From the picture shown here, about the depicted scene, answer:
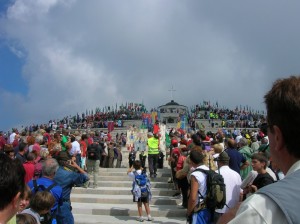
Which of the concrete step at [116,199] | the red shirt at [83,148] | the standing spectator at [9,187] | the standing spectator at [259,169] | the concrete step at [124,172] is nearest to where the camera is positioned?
the standing spectator at [9,187]

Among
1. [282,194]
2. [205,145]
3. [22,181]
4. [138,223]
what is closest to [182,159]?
[205,145]

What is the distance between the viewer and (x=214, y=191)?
491 centimetres

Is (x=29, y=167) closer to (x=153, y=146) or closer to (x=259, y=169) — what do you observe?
(x=259, y=169)

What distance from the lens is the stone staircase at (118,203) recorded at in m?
9.45

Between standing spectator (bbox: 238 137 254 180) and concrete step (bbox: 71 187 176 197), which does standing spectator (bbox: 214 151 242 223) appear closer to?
standing spectator (bbox: 238 137 254 180)

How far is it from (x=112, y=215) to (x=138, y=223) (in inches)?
43.0

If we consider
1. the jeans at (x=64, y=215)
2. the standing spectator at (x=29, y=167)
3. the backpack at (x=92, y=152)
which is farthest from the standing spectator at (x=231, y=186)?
the backpack at (x=92, y=152)

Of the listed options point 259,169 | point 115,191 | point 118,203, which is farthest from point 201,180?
point 115,191

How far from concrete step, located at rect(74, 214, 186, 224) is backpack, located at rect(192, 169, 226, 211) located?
4.31 meters

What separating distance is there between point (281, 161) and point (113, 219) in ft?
27.8

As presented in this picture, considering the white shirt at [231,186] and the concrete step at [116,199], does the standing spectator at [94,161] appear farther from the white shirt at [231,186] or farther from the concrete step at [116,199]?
the white shirt at [231,186]

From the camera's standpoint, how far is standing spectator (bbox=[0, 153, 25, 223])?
1.92 m

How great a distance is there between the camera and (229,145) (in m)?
8.33

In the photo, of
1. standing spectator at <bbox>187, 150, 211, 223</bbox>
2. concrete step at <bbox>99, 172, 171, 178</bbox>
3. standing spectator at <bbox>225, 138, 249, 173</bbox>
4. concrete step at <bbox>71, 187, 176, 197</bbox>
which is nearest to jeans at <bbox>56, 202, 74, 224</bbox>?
standing spectator at <bbox>187, 150, 211, 223</bbox>
